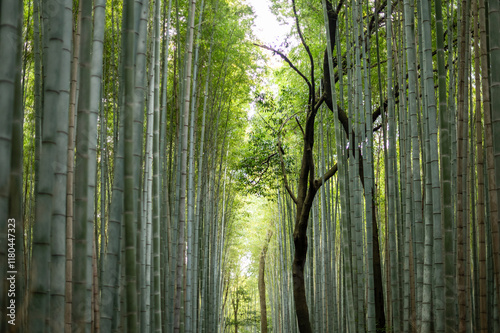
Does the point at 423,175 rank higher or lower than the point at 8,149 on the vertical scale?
higher

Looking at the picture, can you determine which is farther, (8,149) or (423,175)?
(423,175)

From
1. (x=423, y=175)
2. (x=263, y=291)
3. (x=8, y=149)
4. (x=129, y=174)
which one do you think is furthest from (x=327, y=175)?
(x=263, y=291)

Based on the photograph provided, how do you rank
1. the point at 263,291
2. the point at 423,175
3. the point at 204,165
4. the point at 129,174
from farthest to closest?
the point at 263,291 → the point at 204,165 → the point at 423,175 → the point at 129,174

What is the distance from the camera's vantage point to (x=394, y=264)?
11.4 ft

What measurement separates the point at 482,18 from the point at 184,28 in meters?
3.79

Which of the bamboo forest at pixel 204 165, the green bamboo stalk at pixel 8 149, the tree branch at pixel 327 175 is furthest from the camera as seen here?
the tree branch at pixel 327 175

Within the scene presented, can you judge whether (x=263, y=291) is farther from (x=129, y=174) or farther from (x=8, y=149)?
(x=8, y=149)

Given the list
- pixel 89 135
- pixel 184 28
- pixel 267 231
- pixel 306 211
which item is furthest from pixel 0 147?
pixel 267 231

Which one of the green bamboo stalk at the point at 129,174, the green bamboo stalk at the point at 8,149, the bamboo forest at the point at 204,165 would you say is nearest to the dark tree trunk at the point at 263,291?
the bamboo forest at the point at 204,165

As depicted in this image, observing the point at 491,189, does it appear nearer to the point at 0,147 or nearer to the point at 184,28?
the point at 0,147

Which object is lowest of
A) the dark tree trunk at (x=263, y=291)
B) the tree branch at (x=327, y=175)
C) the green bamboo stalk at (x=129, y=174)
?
the dark tree trunk at (x=263, y=291)

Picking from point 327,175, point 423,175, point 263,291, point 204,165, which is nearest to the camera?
point 423,175

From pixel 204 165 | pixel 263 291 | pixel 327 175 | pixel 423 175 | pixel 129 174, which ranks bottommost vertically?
pixel 263 291

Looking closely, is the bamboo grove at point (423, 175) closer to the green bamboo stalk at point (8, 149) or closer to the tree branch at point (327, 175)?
the tree branch at point (327, 175)
